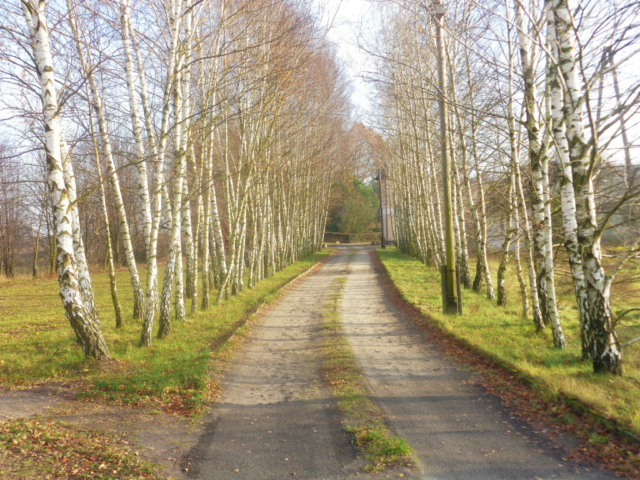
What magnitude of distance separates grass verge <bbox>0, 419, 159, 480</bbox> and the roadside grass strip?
2045 mm

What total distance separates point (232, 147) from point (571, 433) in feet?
69.0

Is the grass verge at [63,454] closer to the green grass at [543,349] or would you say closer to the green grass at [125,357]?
the green grass at [125,357]

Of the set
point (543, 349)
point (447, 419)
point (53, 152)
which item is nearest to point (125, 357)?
point (53, 152)

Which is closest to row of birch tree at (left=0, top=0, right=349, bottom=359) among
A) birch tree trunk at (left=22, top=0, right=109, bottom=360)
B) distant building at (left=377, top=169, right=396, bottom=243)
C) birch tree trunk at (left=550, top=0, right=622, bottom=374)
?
birch tree trunk at (left=22, top=0, right=109, bottom=360)

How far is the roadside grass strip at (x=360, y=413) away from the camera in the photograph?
4.28m

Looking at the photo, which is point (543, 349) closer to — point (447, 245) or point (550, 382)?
point (550, 382)

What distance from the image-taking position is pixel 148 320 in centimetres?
896

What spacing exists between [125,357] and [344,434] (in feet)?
15.8

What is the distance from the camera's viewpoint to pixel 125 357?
796cm

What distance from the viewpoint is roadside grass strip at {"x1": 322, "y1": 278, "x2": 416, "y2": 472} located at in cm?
428

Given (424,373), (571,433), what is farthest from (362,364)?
(571,433)

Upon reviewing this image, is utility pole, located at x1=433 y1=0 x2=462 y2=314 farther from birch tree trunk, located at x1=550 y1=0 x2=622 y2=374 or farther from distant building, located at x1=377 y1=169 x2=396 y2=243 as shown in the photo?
distant building, located at x1=377 y1=169 x2=396 y2=243

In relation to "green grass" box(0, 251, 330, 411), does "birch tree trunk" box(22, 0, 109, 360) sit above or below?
above

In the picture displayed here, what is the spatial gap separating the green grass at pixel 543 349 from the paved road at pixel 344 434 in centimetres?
78
